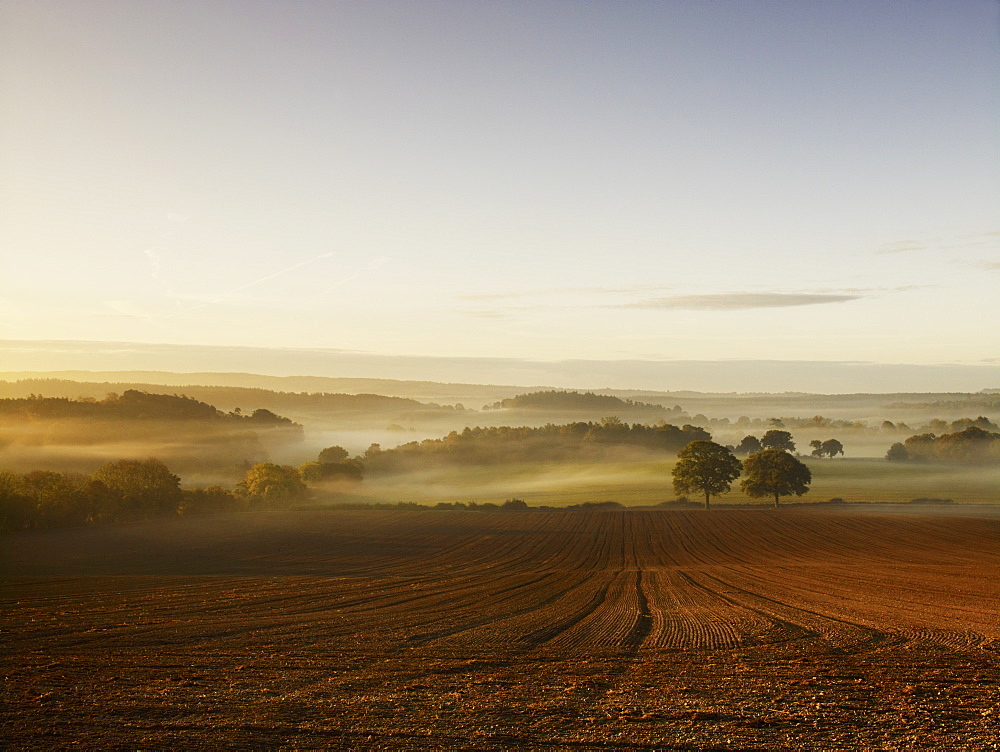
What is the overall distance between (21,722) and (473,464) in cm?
12225

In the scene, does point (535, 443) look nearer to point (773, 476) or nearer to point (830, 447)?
point (830, 447)

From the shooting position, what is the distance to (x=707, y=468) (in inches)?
2825

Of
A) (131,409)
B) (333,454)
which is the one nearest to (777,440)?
(333,454)

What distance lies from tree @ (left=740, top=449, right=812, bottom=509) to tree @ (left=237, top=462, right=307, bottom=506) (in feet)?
175

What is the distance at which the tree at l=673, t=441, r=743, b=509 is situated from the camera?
72.0 metres

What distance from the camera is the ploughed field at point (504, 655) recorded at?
11.2m

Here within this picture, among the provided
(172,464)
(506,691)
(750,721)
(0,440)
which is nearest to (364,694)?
(506,691)

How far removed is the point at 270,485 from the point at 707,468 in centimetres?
5105

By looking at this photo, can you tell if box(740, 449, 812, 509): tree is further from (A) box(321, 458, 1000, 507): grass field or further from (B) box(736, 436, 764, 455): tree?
(B) box(736, 436, 764, 455): tree

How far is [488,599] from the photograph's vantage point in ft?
87.4

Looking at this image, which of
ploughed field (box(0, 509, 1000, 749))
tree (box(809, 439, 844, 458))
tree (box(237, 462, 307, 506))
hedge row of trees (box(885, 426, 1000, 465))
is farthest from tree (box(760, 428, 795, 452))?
ploughed field (box(0, 509, 1000, 749))

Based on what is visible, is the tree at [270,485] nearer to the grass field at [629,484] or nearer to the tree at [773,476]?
the grass field at [629,484]

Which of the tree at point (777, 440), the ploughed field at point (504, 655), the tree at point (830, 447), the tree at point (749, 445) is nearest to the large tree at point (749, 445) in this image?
the tree at point (749, 445)

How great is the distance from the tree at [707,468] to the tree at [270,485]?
46.7m
